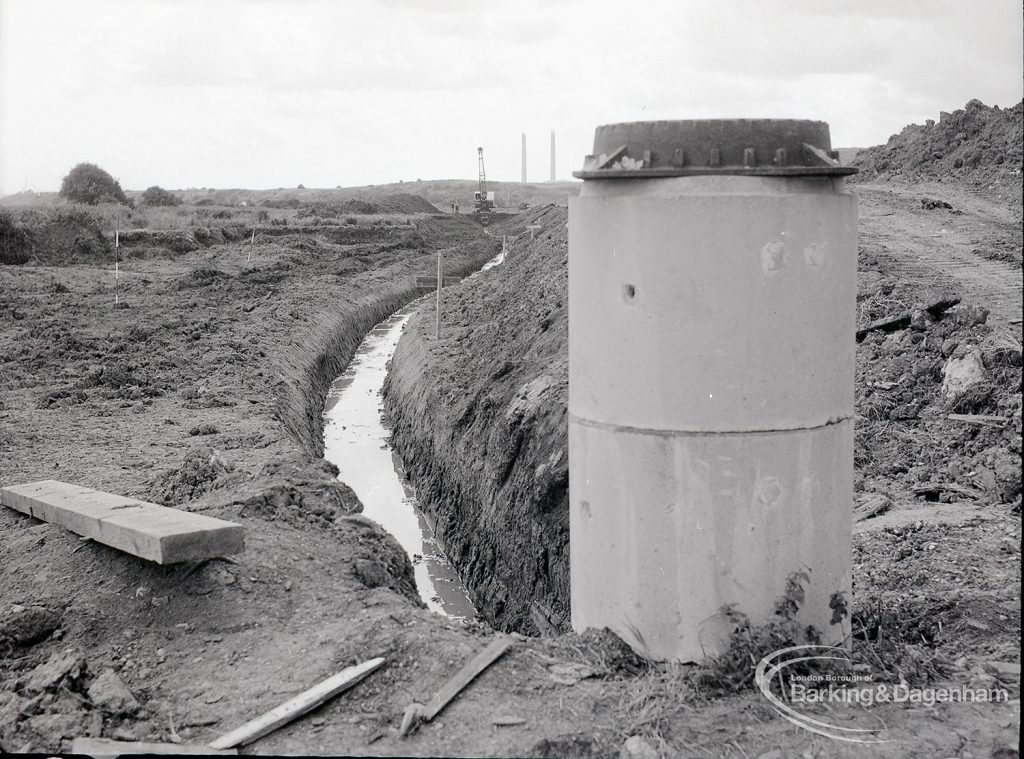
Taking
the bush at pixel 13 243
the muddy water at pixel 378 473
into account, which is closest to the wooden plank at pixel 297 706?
the muddy water at pixel 378 473

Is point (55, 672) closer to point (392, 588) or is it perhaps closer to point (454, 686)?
point (454, 686)

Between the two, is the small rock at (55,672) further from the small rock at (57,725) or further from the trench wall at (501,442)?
the trench wall at (501,442)

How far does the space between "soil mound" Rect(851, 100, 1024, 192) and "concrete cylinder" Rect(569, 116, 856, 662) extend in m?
16.0

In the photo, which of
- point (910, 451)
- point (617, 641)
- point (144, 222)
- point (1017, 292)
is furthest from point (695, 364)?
point (144, 222)

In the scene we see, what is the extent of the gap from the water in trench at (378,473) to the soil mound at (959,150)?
1181 cm

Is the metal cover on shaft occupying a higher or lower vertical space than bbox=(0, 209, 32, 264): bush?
higher

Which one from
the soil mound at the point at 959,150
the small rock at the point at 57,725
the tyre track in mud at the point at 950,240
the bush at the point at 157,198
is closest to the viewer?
the small rock at the point at 57,725

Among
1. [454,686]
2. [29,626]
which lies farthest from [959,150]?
[29,626]

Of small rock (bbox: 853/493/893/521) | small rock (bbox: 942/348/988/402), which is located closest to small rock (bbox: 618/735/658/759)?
small rock (bbox: 853/493/893/521)

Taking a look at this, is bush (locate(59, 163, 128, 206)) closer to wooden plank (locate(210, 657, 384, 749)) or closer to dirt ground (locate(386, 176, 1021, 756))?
dirt ground (locate(386, 176, 1021, 756))

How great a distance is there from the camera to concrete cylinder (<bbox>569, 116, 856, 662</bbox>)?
450 cm

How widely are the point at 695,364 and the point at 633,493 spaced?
68 cm

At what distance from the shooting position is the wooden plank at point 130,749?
4520 mm

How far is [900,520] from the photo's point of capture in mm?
7168
